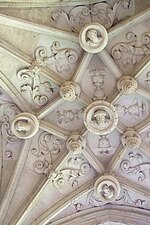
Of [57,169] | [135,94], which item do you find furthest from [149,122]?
[57,169]

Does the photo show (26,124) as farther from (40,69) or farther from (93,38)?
(93,38)

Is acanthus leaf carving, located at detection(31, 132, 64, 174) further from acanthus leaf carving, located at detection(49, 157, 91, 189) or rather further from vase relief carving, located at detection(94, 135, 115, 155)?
vase relief carving, located at detection(94, 135, 115, 155)

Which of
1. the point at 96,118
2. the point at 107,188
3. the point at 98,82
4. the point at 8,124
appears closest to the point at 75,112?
the point at 96,118

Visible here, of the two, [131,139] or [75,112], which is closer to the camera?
[131,139]

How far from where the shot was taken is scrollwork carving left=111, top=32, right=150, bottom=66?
11.7 m

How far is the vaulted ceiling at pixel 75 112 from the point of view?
11.5m

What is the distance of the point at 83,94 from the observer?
12.2 metres

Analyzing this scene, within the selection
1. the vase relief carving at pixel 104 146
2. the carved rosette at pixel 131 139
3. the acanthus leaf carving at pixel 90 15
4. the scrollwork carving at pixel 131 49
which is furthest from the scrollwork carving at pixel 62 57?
the carved rosette at pixel 131 139

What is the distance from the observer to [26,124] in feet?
39.2

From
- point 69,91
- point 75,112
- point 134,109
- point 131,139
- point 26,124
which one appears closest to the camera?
point 69,91

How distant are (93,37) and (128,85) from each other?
4.64 ft

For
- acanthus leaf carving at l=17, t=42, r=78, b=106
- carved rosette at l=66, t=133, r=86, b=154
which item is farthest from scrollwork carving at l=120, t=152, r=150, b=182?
acanthus leaf carving at l=17, t=42, r=78, b=106

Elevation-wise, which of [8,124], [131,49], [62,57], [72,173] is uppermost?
[131,49]

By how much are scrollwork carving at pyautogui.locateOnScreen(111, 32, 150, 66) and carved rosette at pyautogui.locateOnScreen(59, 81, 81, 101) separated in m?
1.17
